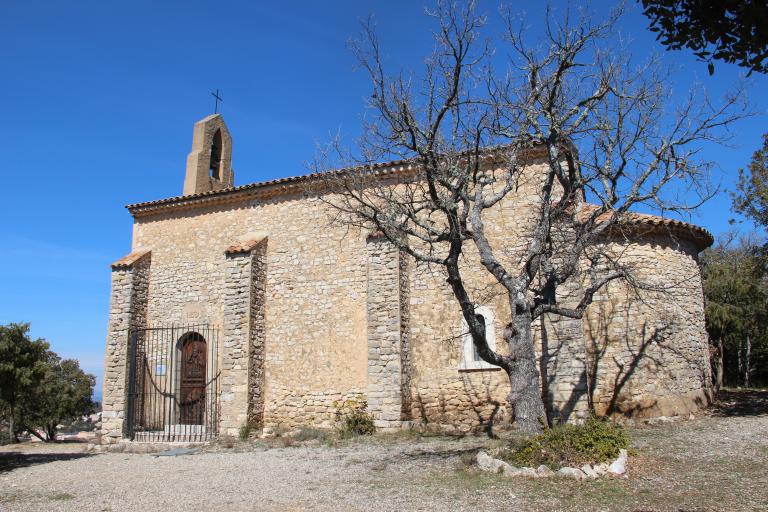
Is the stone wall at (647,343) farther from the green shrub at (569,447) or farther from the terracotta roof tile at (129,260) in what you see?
the terracotta roof tile at (129,260)

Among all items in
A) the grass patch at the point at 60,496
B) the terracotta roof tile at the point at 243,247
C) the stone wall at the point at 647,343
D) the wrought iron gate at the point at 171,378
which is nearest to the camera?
the grass patch at the point at 60,496

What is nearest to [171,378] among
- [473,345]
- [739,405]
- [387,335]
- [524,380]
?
[387,335]

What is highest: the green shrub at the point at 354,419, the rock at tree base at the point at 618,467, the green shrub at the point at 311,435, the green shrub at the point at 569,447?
the green shrub at the point at 569,447

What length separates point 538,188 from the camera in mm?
14531

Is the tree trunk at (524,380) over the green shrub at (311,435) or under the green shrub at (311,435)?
over

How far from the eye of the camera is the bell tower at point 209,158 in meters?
→ 20.6

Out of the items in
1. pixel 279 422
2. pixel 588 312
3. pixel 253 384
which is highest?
pixel 588 312

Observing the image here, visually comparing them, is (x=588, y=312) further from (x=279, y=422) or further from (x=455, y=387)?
(x=279, y=422)

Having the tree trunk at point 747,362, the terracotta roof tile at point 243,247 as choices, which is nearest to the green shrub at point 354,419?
the terracotta roof tile at point 243,247

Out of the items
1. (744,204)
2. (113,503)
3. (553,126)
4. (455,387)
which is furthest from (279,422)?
(744,204)

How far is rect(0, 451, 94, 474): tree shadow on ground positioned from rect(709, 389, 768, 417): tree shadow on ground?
50.3ft

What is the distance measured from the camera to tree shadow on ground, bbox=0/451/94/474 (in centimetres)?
1213

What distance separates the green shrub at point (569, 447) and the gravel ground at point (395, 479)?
0.39m

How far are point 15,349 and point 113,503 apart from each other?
5.05m
